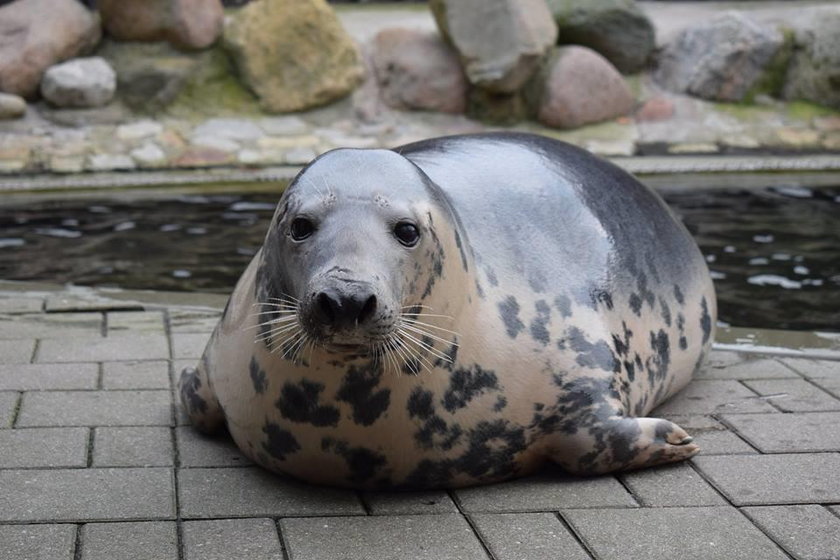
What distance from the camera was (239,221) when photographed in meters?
6.96

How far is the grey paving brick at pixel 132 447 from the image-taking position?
3154mm

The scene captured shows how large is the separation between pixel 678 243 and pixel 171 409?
1.51 metres

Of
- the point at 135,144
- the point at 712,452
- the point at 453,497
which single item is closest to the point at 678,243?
the point at 712,452

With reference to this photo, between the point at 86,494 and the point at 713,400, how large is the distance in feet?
5.71

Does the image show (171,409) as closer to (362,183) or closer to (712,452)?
(362,183)

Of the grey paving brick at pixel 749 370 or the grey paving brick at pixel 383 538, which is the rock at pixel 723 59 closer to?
the grey paving brick at pixel 749 370

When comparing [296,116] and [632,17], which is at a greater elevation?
[632,17]

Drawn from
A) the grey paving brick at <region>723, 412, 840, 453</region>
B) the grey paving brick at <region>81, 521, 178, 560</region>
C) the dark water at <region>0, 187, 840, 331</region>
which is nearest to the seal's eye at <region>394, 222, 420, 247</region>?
the grey paving brick at <region>81, 521, 178, 560</region>

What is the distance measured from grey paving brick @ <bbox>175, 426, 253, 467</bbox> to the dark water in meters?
2.20

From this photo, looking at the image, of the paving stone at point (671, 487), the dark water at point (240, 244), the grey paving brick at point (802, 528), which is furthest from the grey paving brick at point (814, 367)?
the grey paving brick at point (802, 528)

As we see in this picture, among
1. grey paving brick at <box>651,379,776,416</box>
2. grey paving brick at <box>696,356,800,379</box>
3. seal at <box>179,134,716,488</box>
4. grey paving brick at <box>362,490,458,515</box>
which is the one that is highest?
seal at <box>179,134,716,488</box>

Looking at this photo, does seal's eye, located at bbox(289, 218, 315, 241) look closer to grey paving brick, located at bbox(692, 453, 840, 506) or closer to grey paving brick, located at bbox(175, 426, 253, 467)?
grey paving brick, located at bbox(175, 426, 253, 467)

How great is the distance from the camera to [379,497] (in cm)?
295

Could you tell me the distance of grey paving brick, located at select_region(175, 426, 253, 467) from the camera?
125 inches
